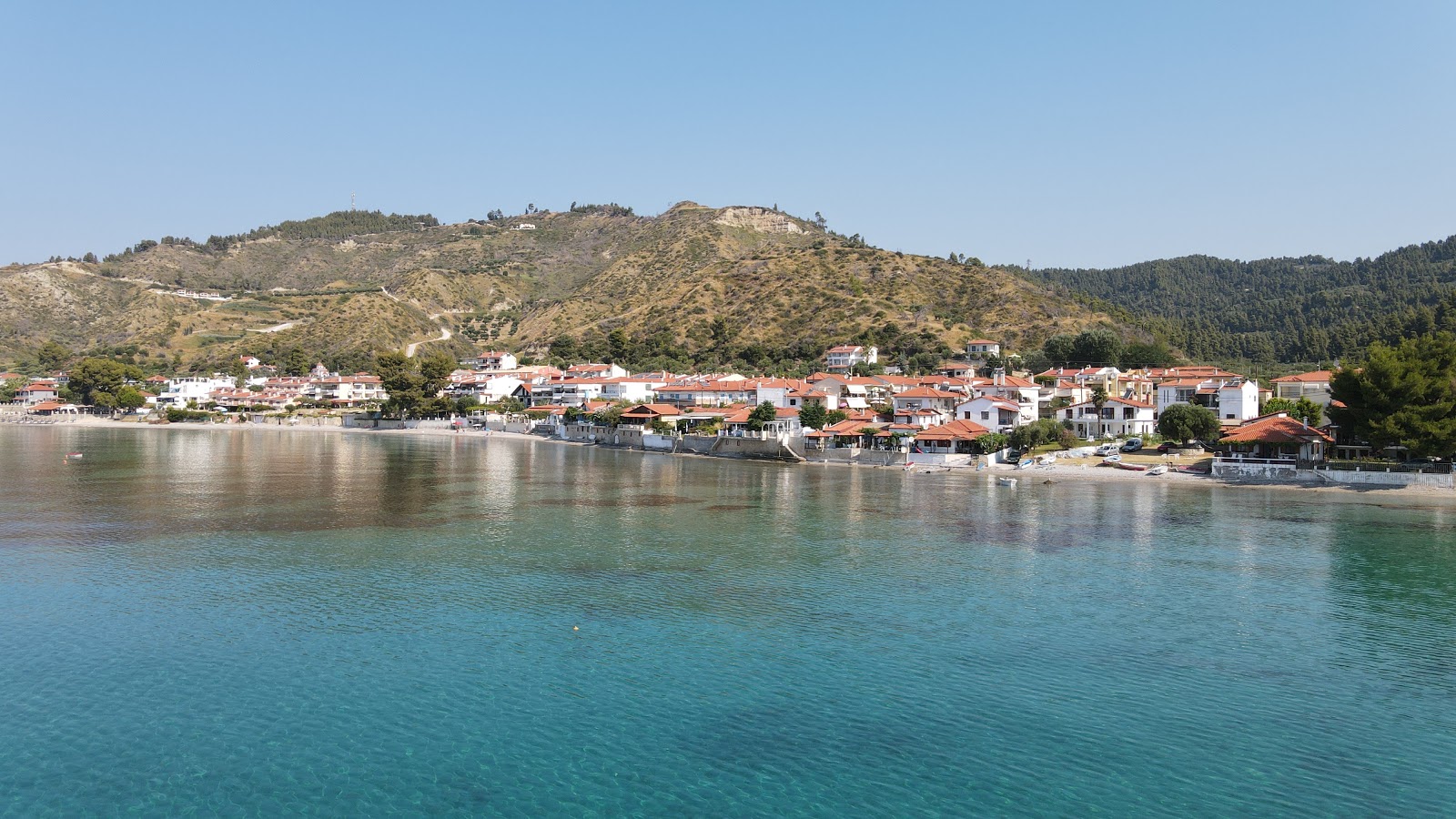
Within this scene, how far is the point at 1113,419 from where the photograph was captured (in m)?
70.7

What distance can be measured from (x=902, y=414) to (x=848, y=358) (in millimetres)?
32370

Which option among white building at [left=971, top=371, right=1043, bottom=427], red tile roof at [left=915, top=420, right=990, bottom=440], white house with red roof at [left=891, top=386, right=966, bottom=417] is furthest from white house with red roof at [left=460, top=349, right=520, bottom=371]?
red tile roof at [left=915, top=420, right=990, bottom=440]

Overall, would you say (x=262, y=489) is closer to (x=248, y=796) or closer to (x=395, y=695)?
(x=395, y=695)

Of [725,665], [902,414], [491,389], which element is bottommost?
[725,665]

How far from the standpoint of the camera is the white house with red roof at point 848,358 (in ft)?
350

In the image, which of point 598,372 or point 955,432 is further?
point 598,372

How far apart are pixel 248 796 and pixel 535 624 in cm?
956

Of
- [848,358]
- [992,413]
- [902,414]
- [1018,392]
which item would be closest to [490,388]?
[848,358]

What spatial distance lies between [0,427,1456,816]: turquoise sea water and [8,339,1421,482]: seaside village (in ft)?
55.9

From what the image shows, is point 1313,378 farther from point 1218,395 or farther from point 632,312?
point 632,312

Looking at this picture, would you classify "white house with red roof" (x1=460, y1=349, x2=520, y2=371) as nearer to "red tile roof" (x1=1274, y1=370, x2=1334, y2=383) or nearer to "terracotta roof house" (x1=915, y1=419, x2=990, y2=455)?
"terracotta roof house" (x1=915, y1=419, x2=990, y2=455)

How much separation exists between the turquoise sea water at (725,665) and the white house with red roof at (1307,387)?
117 feet

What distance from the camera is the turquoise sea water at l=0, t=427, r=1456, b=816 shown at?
1449cm

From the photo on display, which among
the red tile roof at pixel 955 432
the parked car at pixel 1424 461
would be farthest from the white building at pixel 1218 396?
the parked car at pixel 1424 461
